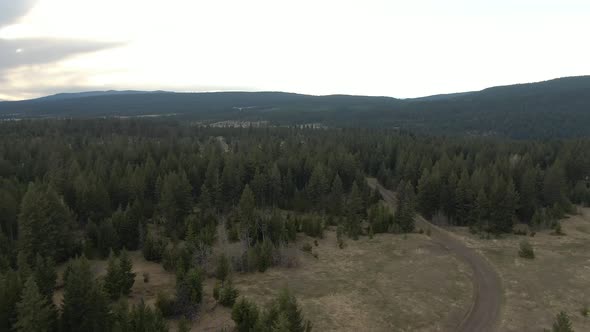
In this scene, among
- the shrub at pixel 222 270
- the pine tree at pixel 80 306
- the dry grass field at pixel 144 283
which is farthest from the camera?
the shrub at pixel 222 270

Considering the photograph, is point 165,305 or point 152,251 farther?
point 152,251

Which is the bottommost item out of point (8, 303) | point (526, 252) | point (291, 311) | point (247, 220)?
point (526, 252)

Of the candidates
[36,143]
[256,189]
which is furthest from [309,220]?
[36,143]

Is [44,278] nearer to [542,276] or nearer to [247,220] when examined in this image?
[247,220]

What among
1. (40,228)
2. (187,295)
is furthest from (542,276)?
(40,228)

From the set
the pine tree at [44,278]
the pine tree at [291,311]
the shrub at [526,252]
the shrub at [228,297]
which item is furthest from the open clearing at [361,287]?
the shrub at [526,252]

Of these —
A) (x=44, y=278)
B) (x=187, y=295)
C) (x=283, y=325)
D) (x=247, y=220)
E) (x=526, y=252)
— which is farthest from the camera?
(x=247, y=220)

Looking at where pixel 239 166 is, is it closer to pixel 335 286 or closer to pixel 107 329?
pixel 335 286

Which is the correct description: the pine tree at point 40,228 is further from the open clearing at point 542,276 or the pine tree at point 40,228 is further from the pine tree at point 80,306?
the open clearing at point 542,276
